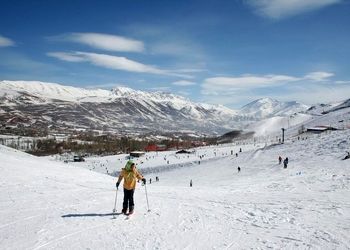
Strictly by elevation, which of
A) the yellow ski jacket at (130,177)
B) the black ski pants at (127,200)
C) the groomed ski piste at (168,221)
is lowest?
the groomed ski piste at (168,221)

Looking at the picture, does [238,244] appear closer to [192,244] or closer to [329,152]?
[192,244]

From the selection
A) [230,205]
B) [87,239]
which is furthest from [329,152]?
[87,239]

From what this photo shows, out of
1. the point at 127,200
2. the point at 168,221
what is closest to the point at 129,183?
the point at 127,200

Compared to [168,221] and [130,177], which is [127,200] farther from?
[168,221]

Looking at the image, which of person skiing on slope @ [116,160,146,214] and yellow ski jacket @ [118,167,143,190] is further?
yellow ski jacket @ [118,167,143,190]

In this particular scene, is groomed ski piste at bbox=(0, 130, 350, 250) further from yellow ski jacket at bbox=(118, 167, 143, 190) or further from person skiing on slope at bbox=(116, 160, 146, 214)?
yellow ski jacket at bbox=(118, 167, 143, 190)

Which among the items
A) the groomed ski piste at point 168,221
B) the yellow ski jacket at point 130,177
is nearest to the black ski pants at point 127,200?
the yellow ski jacket at point 130,177

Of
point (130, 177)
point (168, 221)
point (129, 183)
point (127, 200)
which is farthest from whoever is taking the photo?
point (130, 177)

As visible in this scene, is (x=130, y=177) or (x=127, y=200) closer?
(x=127, y=200)

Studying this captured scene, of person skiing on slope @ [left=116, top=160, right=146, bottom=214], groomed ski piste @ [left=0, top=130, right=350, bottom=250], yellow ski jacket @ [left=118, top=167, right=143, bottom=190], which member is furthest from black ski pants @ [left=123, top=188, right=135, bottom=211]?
groomed ski piste @ [left=0, top=130, right=350, bottom=250]

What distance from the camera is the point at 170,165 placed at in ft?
315

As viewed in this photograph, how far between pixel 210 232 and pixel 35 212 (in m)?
7.26

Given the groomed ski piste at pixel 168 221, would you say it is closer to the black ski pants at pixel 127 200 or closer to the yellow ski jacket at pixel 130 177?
the black ski pants at pixel 127 200

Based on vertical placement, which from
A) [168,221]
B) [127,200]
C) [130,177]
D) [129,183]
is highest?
[130,177]
